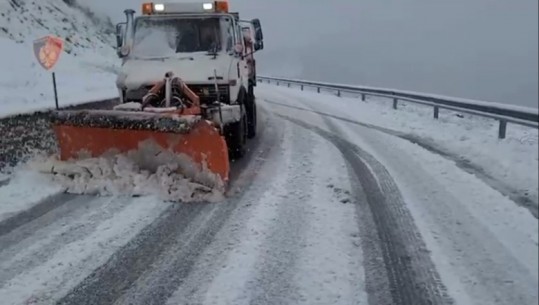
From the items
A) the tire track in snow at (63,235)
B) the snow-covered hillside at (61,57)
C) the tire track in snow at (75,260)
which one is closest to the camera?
the tire track in snow at (75,260)

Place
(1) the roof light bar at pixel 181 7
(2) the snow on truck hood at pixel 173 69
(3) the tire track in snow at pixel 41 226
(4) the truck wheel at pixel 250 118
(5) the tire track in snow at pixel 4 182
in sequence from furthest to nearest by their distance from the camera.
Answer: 1. (4) the truck wheel at pixel 250 118
2. (1) the roof light bar at pixel 181 7
3. (2) the snow on truck hood at pixel 173 69
4. (5) the tire track in snow at pixel 4 182
5. (3) the tire track in snow at pixel 41 226

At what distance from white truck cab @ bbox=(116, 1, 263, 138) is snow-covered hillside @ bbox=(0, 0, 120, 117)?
17.6ft

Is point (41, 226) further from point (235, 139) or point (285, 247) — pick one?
point (235, 139)

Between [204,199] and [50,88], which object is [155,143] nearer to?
[204,199]

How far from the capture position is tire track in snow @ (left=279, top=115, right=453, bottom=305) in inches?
137

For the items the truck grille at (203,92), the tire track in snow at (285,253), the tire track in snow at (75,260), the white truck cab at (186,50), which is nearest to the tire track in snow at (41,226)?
the tire track in snow at (75,260)

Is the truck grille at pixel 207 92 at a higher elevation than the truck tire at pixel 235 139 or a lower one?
higher

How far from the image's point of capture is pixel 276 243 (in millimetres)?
4516

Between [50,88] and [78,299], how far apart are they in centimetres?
1751

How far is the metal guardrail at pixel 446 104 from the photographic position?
1310 millimetres

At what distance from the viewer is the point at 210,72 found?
301 inches

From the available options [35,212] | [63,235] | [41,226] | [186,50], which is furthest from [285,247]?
[186,50]

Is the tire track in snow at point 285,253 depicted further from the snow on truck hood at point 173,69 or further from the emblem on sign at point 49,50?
the emblem on sign at point 49,50

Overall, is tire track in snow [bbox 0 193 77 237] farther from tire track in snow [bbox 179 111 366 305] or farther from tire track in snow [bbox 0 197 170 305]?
tire track in snow [bbox 179 111 366 305]
